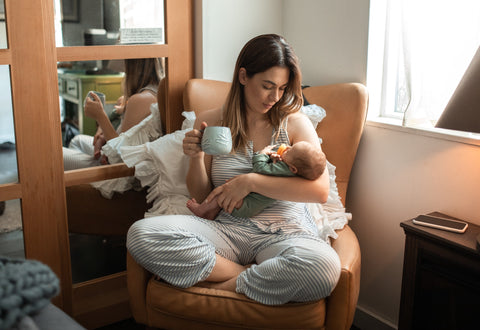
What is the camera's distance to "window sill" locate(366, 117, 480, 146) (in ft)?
5.88

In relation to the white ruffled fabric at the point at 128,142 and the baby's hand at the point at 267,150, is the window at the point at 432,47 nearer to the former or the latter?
the baby's hand at the point at 267,150

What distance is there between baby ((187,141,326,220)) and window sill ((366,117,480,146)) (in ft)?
1.49

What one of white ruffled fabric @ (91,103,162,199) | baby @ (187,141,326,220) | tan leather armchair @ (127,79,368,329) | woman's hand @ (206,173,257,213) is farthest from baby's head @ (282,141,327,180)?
white ruffled fabric @ (91,103,162,199)

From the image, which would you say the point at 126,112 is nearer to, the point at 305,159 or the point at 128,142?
the point at 128,142

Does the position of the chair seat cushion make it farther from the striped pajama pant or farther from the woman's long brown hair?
the woman's long brown hair

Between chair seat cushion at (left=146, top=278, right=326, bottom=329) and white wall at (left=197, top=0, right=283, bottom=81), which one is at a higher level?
white wall at (left=197, top=0, right=283, bottom=81)

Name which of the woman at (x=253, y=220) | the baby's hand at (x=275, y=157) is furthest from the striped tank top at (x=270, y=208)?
the baby's hand at (x=275, y=157)

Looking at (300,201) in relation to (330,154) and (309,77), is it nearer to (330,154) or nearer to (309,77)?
(330,154)

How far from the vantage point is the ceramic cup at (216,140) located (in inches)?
66.4

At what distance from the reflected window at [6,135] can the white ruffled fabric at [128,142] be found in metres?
0.36

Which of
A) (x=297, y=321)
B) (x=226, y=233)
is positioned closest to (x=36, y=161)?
(x=226, y=233)

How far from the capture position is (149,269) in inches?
66.4

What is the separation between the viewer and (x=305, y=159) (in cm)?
172

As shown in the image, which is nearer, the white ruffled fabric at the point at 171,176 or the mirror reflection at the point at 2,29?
the mirror reflection at the point at 2,29
